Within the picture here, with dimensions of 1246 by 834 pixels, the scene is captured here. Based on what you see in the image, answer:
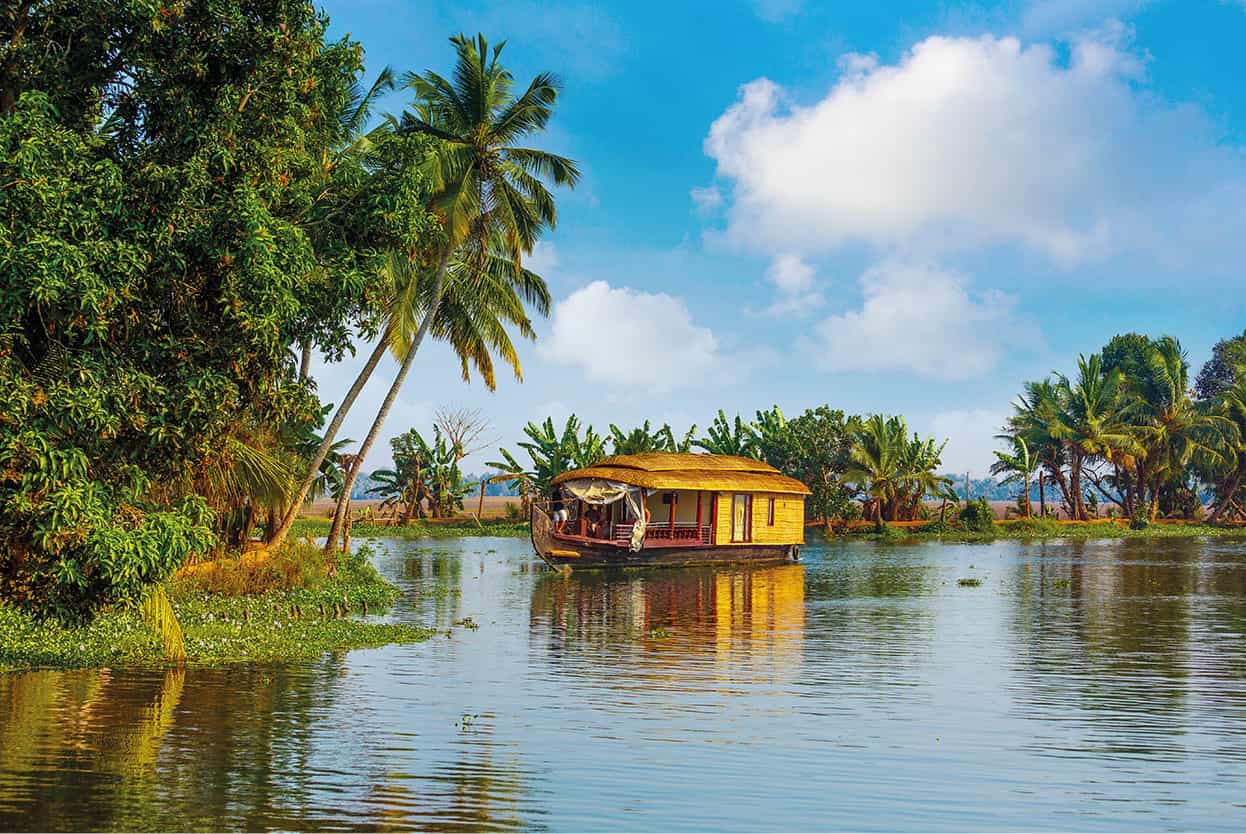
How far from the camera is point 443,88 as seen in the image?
27375 millimetres

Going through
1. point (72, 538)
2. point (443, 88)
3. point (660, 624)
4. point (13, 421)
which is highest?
point (443, 88)

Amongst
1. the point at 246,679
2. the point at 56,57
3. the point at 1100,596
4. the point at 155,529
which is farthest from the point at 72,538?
the point at 1100,596

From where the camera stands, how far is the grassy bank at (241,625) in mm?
14680

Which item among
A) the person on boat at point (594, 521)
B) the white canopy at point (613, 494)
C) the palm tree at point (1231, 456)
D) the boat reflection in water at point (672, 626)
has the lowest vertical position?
the boat reflection in water at point (672, 626)

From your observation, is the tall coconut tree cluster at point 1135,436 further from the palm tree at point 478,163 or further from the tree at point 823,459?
the palm tree at point 478,163

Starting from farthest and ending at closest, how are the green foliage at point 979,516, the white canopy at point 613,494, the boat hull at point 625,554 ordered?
the green foliage at point 979,516
the white canopy at point 613,494
the boat hull at point 625,554

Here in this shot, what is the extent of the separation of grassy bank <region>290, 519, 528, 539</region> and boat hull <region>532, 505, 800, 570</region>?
71.6ft

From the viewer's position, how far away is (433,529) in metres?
58.4

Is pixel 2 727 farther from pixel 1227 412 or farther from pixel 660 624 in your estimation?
pixel 1227 412

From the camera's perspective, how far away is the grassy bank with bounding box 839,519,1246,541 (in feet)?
Result: 190

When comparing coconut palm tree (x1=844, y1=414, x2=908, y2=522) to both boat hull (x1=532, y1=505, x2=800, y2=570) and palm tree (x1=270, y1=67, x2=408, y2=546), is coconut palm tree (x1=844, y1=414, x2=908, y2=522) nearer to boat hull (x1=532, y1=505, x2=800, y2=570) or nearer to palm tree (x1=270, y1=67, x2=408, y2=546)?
boat hull (x1=532, y1=505, x2=800, y2=570)

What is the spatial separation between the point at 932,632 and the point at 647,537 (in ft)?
56.2

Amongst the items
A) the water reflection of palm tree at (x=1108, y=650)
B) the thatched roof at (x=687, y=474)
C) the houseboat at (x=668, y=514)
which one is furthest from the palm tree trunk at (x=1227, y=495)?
the thatched roof at (x=687, y=474)

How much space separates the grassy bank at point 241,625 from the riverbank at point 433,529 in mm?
30099
